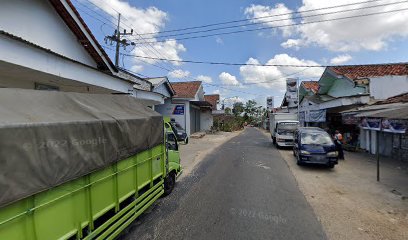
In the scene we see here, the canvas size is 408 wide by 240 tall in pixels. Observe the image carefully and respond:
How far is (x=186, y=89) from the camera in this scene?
34688 mm

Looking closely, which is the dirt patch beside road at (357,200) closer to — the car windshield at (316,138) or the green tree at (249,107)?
the car windshield at (316,138)

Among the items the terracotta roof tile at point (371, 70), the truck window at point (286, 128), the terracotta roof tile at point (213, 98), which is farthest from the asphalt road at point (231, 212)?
the terracotta roof tile at point (213, 98)

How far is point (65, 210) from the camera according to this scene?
3.47 m

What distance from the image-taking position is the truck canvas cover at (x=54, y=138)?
274 cm

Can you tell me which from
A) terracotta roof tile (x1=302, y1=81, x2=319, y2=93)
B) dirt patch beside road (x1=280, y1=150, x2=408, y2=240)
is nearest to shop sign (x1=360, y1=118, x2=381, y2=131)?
dirt patch beside road (x1=280, y1=150, x2=408, y2=240)

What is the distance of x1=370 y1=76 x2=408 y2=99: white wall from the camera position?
61.0ft

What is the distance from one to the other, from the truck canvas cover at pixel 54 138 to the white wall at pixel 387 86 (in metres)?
18.7

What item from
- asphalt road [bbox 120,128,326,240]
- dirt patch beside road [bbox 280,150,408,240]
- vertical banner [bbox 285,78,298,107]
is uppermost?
vertical banner [bbox 285,78,298,107]

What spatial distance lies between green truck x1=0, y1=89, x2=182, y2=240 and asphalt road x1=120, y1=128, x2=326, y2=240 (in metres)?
0.74

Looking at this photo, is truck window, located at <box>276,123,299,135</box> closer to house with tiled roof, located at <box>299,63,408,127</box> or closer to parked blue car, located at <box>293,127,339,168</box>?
house with tiled roof, located at <box>299,63,408,127</box>

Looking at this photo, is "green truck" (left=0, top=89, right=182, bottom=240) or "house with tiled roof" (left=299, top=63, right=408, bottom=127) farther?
"house with tiled roof" (left=299, top=63, right=408, bottom=127)

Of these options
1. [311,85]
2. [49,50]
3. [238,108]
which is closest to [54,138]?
[49,50]

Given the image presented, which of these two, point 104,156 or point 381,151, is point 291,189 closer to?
point 104,156

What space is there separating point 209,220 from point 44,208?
11.9 ft
